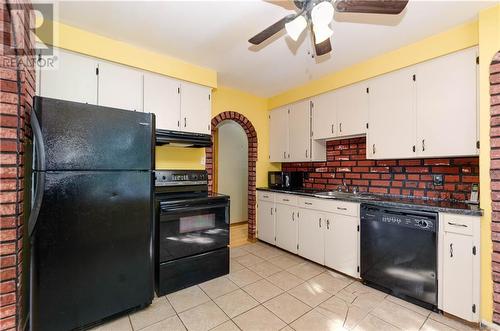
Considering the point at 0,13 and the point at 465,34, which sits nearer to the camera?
the point at 0,13

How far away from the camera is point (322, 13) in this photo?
127 cm

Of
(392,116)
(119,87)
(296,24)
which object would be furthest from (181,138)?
(392,116)

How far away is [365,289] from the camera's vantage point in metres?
2.29

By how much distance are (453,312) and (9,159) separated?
3340mm

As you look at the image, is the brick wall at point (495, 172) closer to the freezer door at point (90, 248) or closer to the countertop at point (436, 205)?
the countertop at point (436, 205)

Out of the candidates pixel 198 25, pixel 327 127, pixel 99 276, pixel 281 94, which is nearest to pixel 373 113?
pixel 327 127

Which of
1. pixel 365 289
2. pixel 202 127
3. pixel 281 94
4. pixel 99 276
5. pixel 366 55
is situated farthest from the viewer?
pixel 281 94

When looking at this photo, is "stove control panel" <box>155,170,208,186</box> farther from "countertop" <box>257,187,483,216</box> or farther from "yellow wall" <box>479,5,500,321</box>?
"yellow wall" <box>479,5,500,321</box>

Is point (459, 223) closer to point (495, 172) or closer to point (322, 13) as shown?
point (495, 172)

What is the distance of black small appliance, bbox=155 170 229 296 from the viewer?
7.15 feet

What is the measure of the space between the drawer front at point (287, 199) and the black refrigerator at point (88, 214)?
73.9 inches

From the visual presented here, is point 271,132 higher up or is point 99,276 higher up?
point 271,132

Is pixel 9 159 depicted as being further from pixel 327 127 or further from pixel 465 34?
pixel 465 34

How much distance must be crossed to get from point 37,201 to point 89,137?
20.6 inches
